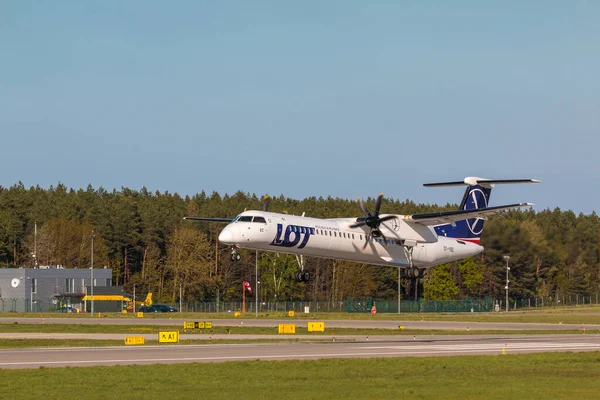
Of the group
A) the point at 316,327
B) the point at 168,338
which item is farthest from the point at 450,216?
the point at 168,338

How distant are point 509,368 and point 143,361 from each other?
1568 centimetres

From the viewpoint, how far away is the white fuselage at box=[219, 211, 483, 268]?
52.8m

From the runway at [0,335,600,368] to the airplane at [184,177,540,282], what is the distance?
557 centimetres

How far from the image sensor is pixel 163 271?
6491 inches

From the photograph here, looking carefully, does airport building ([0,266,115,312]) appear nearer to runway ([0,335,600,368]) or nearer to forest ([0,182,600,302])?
forest ([0,182,600,302])

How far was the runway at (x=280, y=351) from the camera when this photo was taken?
137ft

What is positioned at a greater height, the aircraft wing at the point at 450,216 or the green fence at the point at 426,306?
the aircraft wing at the point at 450,216

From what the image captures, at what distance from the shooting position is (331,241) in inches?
2243

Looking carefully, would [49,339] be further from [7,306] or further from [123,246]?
[123,246]

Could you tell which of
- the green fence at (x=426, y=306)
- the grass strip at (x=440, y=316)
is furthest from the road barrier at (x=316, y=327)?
the green fence at (x=426, y=306)

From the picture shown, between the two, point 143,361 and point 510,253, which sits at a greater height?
point 510,253

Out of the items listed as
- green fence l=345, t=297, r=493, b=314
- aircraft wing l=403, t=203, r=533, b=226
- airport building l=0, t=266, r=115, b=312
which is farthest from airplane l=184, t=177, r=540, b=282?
airport building l=0, t=266, r=115, b=312

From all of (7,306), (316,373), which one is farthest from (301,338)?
(7,306)

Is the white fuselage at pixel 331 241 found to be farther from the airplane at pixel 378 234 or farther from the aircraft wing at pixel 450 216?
the aircraft wing at pixel 450 216
